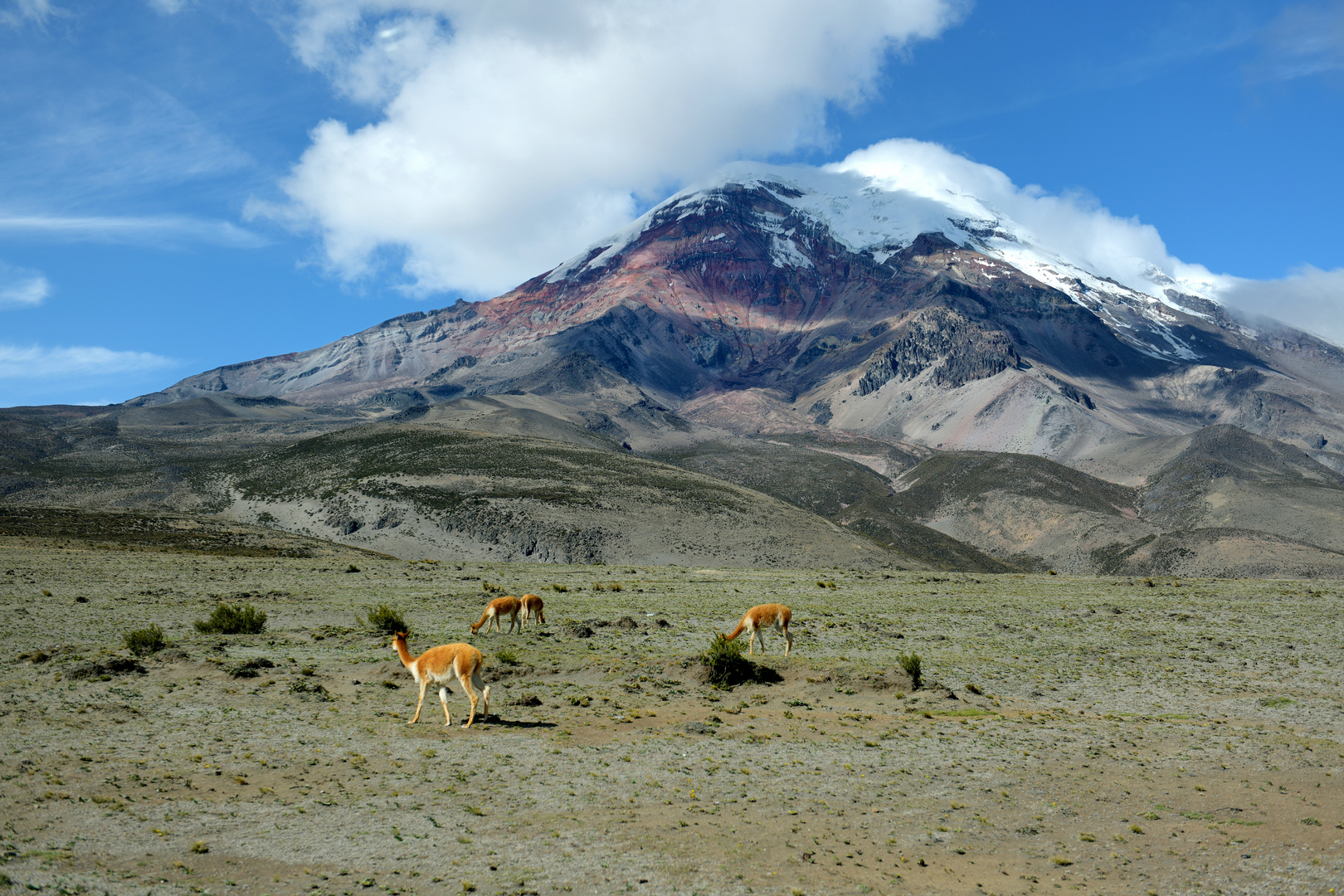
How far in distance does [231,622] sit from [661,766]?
47.8ft

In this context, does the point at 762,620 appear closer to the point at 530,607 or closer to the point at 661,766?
the point at 530,607

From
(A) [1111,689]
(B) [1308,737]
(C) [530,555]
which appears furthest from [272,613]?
(C) [530,555]

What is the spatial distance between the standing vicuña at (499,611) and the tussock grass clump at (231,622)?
5.63 m

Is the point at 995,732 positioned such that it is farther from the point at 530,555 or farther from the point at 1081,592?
the point at 530,555

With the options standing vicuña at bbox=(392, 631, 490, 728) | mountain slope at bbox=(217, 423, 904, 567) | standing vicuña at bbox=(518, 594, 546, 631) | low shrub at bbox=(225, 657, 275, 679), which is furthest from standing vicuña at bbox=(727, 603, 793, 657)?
mountain slope at bbox=(217, 423, 904, 567)

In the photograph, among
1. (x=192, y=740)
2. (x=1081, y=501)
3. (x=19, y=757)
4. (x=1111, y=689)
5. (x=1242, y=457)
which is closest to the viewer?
(x=19, y=757)

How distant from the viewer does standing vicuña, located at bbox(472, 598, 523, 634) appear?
22859 millimetres

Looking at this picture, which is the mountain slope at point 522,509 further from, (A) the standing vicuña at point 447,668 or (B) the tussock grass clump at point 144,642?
(A) the standing vicuña at point 447,668

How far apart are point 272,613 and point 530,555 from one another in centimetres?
4538

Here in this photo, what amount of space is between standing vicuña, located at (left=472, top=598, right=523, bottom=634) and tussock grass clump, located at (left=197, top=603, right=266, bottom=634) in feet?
18.5

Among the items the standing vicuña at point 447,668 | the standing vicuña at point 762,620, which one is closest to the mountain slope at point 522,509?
the standing vicuña at point 762,620

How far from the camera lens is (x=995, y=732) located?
15.4 metres

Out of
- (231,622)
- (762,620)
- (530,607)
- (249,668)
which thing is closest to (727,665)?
(762,620)

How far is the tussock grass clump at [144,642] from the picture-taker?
60.1 ft
